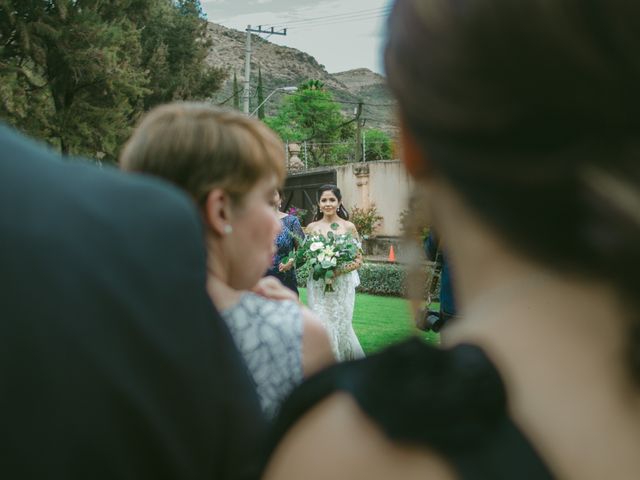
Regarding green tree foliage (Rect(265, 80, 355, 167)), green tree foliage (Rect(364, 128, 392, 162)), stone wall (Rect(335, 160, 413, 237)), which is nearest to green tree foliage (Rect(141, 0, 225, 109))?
stone wall (Rect(335, 160, 413, 237))

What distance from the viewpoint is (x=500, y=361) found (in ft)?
2.91

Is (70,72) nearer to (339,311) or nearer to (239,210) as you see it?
(339,311)

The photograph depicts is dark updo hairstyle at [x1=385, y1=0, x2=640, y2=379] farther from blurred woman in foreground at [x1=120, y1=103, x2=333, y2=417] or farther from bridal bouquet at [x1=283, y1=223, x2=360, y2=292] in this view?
bridal bouquet at [x1=283, y1=223, x2=360, y2=292]

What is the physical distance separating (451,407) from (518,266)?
0.21 m

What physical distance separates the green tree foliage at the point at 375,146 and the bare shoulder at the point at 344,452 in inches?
3151

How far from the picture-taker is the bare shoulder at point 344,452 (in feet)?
2.73

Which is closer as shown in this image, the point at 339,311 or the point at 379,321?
the point at 339,311

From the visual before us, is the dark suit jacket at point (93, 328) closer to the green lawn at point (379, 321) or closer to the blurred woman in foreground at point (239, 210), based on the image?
the blurred woman in foreground at point (239, 210)

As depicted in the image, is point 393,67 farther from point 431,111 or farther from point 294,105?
point 294,105

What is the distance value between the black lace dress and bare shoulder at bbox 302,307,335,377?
44.5 inches

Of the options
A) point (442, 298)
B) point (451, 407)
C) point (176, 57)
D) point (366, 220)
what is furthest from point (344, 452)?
point (176, 57)

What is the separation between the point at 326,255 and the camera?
9.02 meters

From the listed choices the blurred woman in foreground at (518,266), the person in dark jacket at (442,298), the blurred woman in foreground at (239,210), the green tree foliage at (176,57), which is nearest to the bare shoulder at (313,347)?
the blurred woman in foreground at (239,210)

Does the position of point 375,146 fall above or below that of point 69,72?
below
